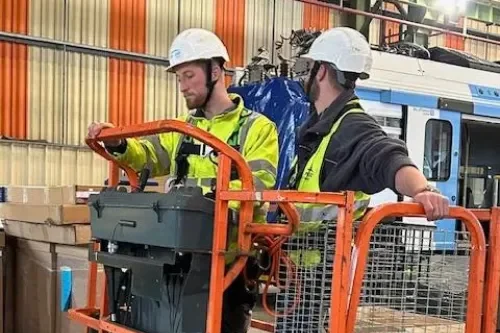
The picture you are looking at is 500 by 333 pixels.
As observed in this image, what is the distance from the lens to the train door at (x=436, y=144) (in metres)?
6.69

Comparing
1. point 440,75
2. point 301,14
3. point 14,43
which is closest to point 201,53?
point 440,75

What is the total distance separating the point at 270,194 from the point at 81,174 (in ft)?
24.9

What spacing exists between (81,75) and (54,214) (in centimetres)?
507

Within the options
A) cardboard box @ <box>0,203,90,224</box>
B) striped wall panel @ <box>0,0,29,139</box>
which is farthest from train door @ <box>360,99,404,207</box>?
striped wall panel @ <box>0,0,29,139</box>

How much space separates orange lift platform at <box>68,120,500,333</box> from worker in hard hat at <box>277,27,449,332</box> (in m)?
0.05

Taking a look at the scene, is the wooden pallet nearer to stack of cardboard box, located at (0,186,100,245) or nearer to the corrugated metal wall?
stack of cardboard box, located at (0,186,100,245)

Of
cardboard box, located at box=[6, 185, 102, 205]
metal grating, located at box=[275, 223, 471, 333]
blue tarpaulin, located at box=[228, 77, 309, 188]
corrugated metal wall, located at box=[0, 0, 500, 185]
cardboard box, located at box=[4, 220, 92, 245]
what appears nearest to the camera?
metal grating, located at box=[275, 223, 471, 333]

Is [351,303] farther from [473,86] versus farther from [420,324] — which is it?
[473,86]

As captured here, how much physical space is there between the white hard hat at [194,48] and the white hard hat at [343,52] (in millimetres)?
405

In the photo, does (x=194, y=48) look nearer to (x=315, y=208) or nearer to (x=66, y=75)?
(x=315, y=208)

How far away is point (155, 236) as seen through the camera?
209cm

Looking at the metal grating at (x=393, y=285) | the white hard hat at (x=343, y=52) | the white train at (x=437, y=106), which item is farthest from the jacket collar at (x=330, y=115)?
the white train at (x=437, y=106)

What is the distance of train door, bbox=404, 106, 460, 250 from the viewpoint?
6688 millimetres

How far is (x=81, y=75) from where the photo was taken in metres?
9.35
